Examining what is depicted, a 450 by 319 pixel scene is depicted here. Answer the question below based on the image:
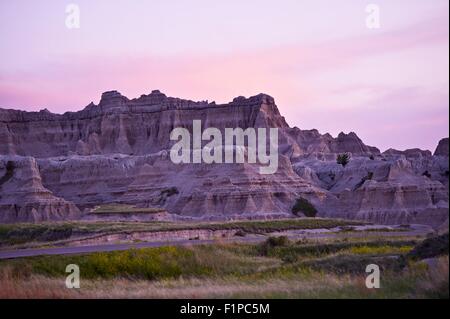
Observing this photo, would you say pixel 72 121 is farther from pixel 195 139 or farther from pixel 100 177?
pixel 100 177

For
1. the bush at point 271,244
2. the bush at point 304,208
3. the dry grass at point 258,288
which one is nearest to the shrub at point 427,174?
the bush at point 304,208

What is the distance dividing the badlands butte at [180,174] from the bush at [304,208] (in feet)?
0.89

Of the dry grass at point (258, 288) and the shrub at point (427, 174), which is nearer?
the dry grass at point (258, 288)

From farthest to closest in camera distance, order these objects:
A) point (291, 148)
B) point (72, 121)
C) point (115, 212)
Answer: point (72, 121), point (291, 148), point (115, 212)

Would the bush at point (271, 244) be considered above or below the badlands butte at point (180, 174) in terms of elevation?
below

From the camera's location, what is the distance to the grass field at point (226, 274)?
786 inches

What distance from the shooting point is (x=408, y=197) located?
8812cm

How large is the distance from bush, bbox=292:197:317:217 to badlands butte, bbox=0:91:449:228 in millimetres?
271

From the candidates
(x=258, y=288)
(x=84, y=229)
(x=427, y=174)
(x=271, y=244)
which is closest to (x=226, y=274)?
(x=258, y=288)

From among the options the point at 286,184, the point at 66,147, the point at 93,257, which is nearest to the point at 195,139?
the point at 66,147

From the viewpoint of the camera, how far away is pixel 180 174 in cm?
10694

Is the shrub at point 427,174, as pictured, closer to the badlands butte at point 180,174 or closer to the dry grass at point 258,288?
the badlands butte at point 180,174

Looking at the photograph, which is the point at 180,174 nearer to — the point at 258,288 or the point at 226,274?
the point at 226,274

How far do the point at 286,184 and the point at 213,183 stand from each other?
9497 millimetres
